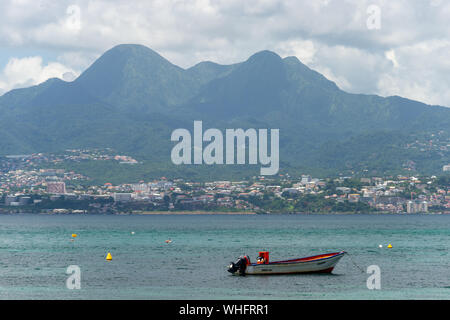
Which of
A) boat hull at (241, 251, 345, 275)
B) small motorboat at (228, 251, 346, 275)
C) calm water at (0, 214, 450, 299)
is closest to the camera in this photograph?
calm water at (0, 214, 450, 299)

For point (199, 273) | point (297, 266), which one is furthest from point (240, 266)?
point (297, 266)

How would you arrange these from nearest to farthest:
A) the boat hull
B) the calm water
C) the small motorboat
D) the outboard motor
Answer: the calm water < the outboard motor < the small motorboat < the boat hull

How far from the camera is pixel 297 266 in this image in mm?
61656

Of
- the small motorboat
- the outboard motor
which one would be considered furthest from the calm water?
the small motorboat

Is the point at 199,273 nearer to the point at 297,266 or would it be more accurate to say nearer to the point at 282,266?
the point at 282,266

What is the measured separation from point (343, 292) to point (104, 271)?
24.7m

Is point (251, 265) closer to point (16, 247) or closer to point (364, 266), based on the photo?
point (364, 266)

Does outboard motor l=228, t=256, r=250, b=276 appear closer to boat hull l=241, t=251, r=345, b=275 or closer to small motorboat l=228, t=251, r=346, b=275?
small motorboat l=228, t=251, r=346, b=275

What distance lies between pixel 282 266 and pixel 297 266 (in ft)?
4.42

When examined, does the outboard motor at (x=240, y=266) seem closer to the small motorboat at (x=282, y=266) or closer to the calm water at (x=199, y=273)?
the small motorboat at (x=282, y=266)

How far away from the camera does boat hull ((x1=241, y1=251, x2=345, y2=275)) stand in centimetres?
6088

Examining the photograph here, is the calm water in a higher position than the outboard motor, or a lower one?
lower
